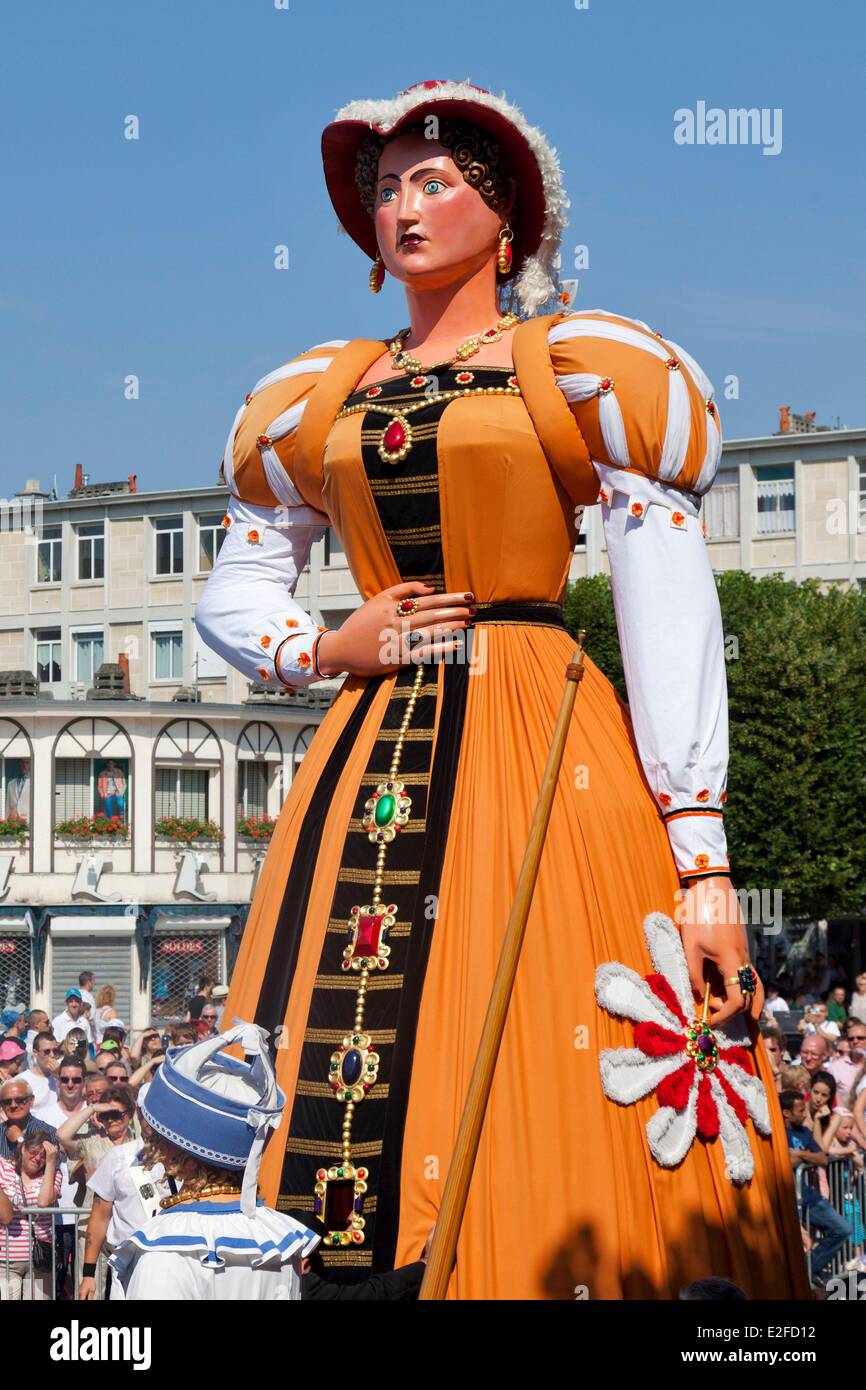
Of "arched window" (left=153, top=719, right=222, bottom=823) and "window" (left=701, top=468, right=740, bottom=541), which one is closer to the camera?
"arched window" (left=153, top=719, right=222, bottom=823)

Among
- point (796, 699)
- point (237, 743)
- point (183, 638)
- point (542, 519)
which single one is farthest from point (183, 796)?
point (542, 519)

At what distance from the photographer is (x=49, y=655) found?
2581 inches

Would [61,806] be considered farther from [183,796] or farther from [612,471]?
[612,471]

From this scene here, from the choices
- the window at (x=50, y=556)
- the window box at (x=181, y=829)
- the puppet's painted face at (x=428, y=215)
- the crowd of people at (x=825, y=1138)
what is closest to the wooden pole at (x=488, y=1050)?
the puppet's painted face at (x=428, y=215)

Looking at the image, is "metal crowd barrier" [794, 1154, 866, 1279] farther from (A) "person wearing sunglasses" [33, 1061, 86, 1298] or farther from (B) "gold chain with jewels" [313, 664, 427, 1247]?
(B) "gold chain with jewels" [313, 664, 427, 1247]

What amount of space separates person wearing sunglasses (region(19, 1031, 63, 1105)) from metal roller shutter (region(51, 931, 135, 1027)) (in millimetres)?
27025

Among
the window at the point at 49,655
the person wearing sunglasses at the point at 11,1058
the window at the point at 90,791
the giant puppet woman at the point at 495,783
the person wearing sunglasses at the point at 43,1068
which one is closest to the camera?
the giant puppet woman at the point at 495,783

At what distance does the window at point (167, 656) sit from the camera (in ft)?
207

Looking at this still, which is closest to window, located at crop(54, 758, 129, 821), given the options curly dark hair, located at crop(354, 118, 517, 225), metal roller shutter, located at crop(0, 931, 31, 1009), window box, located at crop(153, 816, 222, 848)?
window box, located at crop(153, 816, 222, 848)

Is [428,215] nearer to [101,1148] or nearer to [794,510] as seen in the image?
[101,1148]

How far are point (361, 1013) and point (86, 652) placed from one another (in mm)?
61007

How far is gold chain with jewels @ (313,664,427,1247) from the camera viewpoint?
4973 millimetres

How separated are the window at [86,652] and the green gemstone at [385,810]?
2369 inches

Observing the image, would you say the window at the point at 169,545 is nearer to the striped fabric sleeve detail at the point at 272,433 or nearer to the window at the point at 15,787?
the window at the point at 15,787
